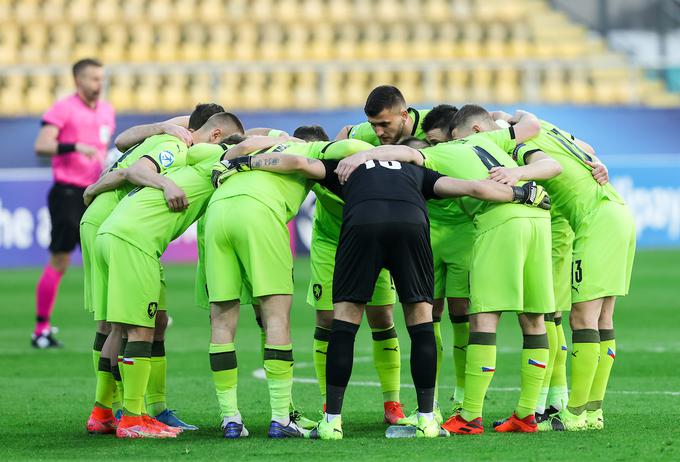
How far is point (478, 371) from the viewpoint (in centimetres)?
727

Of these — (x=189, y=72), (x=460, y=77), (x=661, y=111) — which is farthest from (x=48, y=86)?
(x=661, y=111)

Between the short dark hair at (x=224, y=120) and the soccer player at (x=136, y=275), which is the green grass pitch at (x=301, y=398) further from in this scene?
→ the short dark hair at (x=224, y=120)

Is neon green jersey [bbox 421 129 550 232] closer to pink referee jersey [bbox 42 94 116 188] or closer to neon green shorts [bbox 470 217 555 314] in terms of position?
neon green shorts [bbox 470 217 555 314]

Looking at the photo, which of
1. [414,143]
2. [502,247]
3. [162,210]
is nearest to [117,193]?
[162,210]

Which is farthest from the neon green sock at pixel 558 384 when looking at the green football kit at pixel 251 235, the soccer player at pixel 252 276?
the green football kit at pixel 251 235

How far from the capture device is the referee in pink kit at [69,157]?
12297 mm

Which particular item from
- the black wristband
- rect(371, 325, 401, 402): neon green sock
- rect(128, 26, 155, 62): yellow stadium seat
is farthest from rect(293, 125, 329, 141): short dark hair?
rect(128, 26, 155, 62): yellow stadium seat

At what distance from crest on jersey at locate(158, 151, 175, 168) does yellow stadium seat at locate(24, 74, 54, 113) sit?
50.8 feet

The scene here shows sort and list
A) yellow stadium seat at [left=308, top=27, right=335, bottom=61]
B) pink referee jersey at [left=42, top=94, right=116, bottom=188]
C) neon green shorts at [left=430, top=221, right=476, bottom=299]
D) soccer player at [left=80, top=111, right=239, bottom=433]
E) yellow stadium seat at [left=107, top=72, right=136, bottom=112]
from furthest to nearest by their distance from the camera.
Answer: yellow stadium seat at [left=308, top=27, right=335, bottom=61]
yellow stadium seat at [left=107, top=72, right=136, bottom=112]
pink referee jersey at [left=42, top=94, right=116, bottom=188]
neon green shorts at [left=430, top=221, right=476, bottom=299]
soccer player at [left=80, top=111, right=239, bottom=433]

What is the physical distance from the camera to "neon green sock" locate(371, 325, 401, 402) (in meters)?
8.09

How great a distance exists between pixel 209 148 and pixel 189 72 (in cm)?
1497

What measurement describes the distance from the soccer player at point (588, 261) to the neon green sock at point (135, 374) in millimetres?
2375

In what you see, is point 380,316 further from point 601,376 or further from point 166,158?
point 166,158

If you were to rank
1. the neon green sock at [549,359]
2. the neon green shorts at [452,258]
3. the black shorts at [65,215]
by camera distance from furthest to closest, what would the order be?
the black shorts at [65,215], the neon green shorts at [452,258], the neon green sock at [549,359]
